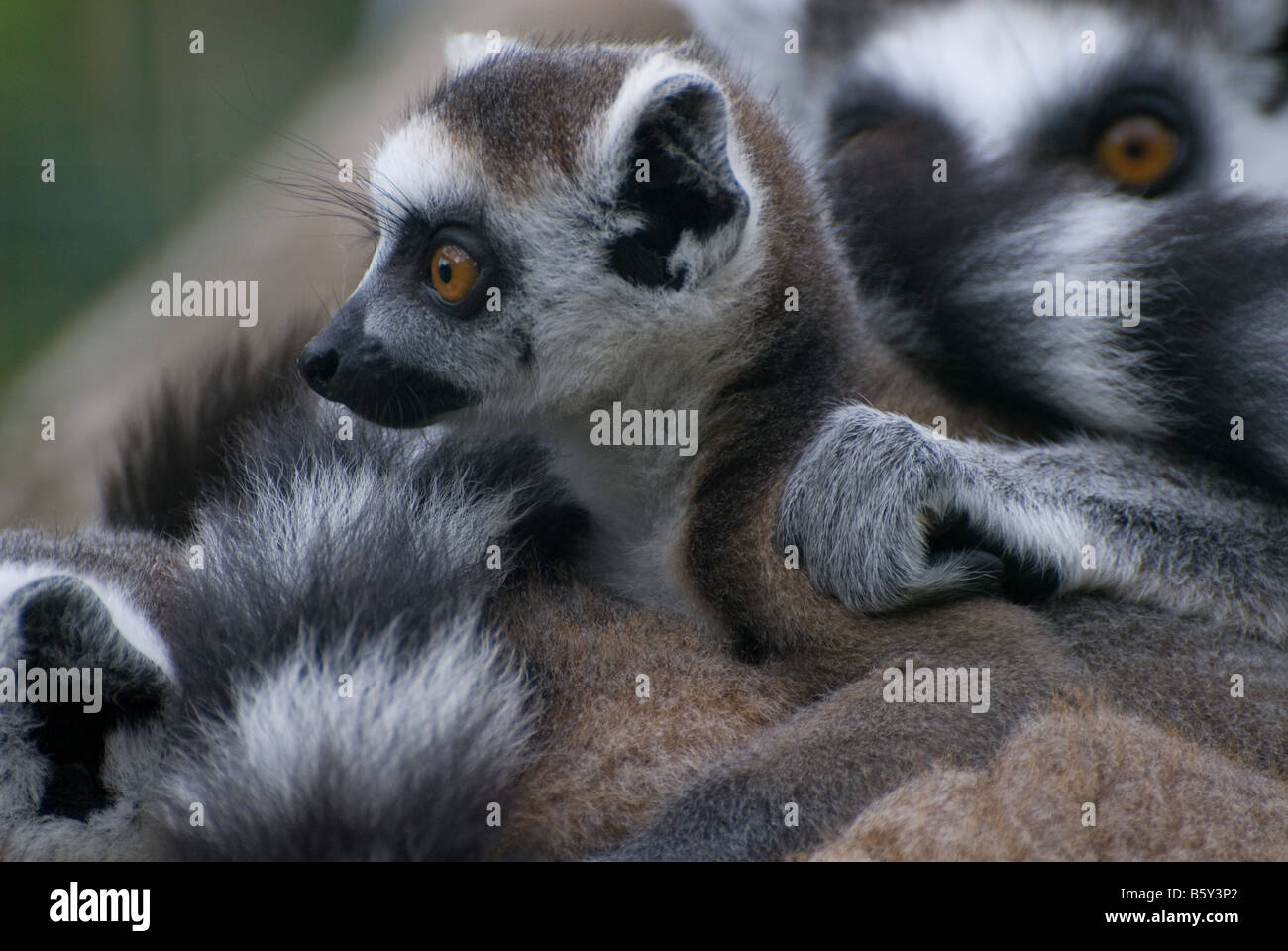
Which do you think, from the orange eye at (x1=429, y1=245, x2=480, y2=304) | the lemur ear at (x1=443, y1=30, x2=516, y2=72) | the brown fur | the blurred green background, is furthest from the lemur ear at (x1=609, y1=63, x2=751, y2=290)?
the blurred green background

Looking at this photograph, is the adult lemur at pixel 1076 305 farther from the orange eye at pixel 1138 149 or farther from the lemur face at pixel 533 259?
the lemur face at pixel 533 259

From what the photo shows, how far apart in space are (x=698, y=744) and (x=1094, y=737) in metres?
0.64

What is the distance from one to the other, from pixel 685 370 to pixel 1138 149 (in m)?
2.09

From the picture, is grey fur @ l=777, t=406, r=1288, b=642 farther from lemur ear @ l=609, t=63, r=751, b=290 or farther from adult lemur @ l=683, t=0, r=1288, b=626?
lemur ear @ l=609, t=63, r=751, b=290

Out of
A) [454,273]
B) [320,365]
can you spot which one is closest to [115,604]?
[320,365]

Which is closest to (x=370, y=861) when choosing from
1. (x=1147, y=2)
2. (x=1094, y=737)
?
(x=1094, y=737)

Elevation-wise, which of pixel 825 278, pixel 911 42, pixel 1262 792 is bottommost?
pixel 1262 792

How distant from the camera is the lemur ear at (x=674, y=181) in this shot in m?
2.11

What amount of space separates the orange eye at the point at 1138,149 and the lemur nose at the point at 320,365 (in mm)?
2390

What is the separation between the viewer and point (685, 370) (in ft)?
7.42

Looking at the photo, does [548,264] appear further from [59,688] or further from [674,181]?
[59,688]

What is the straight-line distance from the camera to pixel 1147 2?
376 cm

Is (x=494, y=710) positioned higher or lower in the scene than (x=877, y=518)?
lower

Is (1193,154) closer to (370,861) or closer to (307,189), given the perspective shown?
(307,189)
